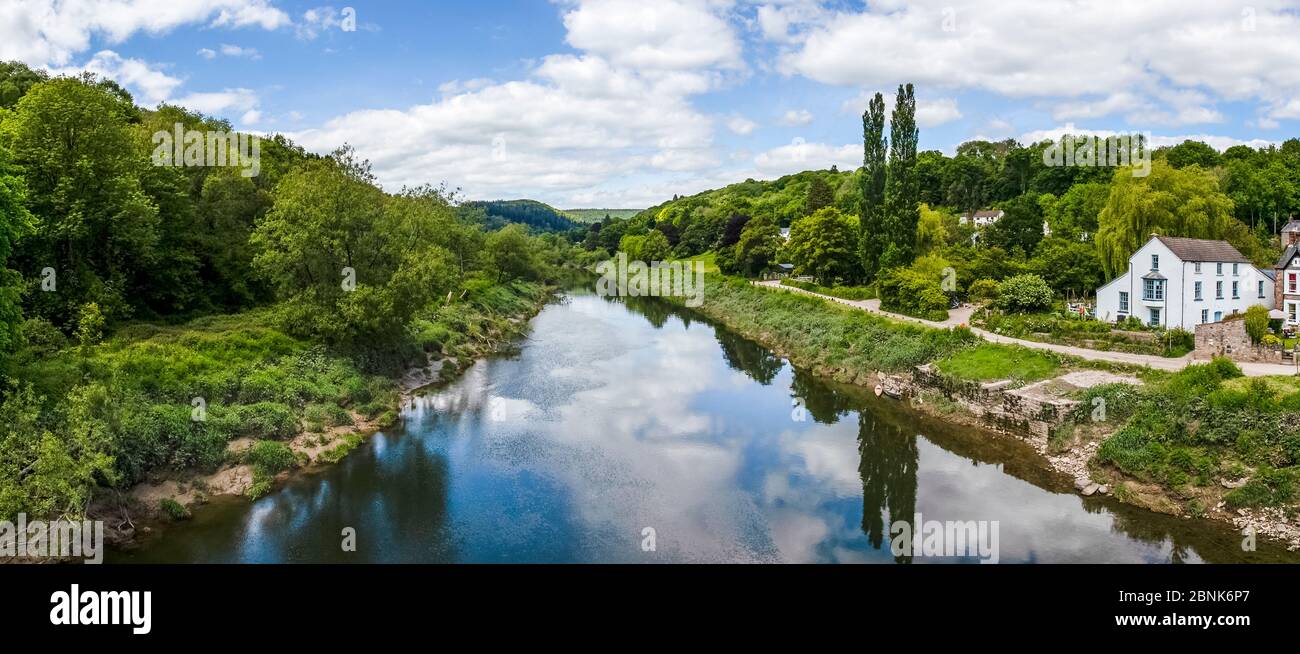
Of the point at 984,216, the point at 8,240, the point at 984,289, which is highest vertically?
the point at 984,216

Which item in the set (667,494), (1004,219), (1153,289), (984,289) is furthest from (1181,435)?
(1004,219)

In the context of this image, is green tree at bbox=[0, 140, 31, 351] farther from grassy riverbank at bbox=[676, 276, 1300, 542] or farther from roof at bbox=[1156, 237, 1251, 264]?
roof at bbox=[1156, 237, 1251, 264]

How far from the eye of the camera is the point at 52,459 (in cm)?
1631

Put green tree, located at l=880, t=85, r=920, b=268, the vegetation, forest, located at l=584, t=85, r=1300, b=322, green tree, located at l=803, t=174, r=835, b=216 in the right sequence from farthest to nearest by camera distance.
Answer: green tree, located at l=803, t=174, r=835, b=216 → green tree, located at l=880, t=85, r=920, b=268 → forest, located at l=584, t=85, r=1300, b=322 → the vegetation

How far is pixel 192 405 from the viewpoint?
2353 cm

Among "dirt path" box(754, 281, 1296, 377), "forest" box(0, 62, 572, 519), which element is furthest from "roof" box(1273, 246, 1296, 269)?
"forest" box(0, 62, 572, 519)

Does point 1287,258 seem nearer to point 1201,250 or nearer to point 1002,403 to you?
point 1201,250

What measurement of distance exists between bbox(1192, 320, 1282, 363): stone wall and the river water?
965 cm

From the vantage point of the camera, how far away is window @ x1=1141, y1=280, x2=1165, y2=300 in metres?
34.0
